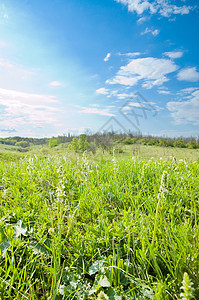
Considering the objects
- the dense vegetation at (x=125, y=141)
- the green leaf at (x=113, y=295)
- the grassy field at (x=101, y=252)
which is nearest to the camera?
the green leaf at (x=113, y=295)

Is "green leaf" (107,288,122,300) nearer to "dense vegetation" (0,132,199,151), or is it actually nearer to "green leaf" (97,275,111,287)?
"green leaf" (97,275,111,287)

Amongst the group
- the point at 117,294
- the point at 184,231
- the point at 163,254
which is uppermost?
the point at 184,231

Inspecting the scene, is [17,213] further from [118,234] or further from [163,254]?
[163,254]

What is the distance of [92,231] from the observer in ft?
7.50

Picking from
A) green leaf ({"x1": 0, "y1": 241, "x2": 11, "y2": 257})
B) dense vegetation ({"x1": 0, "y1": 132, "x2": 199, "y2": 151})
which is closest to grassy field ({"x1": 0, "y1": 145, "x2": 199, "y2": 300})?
green leaf ({"x1": 0, "y1": 241, "x2": 11, "y2": 257})

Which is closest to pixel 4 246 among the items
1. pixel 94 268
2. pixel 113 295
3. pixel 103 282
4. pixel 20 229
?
pixel 20 229

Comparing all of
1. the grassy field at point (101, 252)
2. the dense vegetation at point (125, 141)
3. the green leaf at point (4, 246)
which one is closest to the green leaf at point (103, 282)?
the grassy field at point (101, 252)

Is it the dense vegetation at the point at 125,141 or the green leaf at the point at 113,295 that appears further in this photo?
the dense vegetation at the point at 125,141

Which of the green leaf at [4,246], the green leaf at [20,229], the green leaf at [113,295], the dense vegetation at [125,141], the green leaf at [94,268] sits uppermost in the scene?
the dense vegetation at [125,141]

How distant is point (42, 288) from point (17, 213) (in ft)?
3.89

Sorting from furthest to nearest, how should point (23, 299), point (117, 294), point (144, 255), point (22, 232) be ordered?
point (22, 232) < point (144, 255) < point (23, 299) < point (117, 294)

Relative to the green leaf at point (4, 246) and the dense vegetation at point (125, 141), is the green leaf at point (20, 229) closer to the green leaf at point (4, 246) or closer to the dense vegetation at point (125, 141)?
the green leaf at point (4, 246)

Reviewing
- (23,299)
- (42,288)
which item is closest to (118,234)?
(42,288)

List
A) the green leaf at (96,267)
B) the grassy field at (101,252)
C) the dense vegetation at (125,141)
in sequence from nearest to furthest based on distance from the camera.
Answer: the grassy field at (101,252) → the green leaf at (96,267) → the dense vegetation at (125,141)
